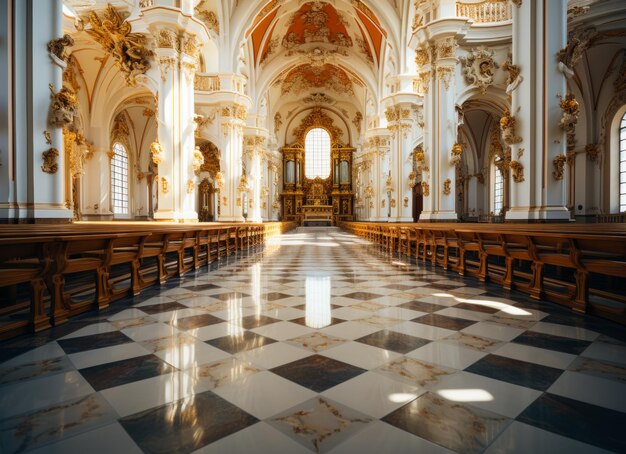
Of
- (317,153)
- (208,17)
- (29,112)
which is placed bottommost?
(29,112)

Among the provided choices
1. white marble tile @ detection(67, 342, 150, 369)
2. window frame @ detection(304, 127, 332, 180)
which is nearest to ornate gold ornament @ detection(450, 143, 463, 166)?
white marble tile @ detection(67, 342, 150, 369)

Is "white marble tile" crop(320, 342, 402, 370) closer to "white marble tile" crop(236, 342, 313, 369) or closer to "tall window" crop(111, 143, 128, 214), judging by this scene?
"white marble tile" crop(236, 342, 313, 369)

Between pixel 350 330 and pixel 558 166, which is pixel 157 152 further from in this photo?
pixel 558 166

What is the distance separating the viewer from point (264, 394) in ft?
6.90

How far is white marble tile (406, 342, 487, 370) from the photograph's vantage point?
257 centimetres

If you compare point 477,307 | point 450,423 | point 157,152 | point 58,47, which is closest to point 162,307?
point 450,423

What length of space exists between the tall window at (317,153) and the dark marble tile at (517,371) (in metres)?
37.2

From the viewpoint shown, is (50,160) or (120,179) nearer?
(50,160)

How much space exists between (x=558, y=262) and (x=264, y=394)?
3.87 m

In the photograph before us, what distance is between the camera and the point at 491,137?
21.5 m

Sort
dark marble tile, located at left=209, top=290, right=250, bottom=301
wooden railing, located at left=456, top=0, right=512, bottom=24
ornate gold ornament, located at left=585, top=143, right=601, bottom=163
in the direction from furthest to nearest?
ornate gold ornament, located at left=585, top=143, right=601, bottom=163
wooden railing, located at left=456, top=0, right=512, bottom=24
dark marble tile, located at left=209, top=290, right=250, bottom=301

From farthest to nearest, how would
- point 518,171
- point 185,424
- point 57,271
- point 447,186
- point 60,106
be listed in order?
point 447,186 < point 518,171 < point 60,106 < point 57,271 < point 185,424

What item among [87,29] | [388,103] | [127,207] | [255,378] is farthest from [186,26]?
[127,207]

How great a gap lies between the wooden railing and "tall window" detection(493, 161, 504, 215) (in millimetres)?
10981
